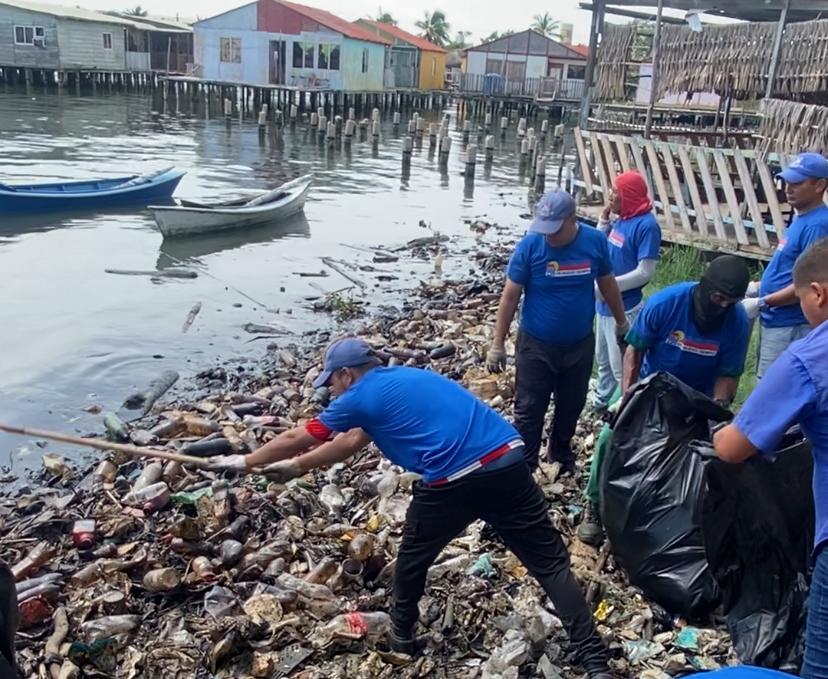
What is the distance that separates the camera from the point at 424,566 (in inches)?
150

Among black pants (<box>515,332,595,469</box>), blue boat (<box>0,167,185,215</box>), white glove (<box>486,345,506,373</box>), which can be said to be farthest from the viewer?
blue boat (<box>0,167,185,215</box>)

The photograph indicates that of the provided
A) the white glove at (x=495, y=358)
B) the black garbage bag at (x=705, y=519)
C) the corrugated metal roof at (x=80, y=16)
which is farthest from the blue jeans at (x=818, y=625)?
the corrugated metal roof at (x=80, y=16)

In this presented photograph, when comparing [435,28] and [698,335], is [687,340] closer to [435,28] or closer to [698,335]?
[698,335]

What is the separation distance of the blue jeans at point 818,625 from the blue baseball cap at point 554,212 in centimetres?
272

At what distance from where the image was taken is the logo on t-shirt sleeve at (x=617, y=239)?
6.17 m

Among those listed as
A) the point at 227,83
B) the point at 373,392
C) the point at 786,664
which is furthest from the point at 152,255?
the point at 227,83

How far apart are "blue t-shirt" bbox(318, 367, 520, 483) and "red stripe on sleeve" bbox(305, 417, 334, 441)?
45 millimetres

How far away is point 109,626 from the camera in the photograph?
14.4 feet

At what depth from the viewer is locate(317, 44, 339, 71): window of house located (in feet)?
145

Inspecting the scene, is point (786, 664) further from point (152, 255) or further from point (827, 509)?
point (152, 255)

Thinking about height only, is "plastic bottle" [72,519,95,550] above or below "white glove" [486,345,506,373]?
below

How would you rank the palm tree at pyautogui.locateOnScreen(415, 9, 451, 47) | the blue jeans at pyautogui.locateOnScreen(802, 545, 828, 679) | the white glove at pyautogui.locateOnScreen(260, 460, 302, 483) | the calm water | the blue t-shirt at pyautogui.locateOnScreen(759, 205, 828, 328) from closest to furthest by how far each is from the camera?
the blue jeans at pyautogui.locateOnScreen(802, 545, 828, 679), the white glove at pyautogui.locateOnScreen(260, 460, 302, 483), the blue t-shirt at pyautogui.locateOnScreen(759, 205, 828, 328), the calm water, the palm tree at pyautogui.locateOnScreen(415, 9, 451, 47)

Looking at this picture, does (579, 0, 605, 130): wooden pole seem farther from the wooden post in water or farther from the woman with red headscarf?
the wooden post in water

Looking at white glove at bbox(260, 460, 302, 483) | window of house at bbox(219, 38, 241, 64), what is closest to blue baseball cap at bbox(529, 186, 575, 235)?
white glove at bbox(260, 460, 302, 483)
